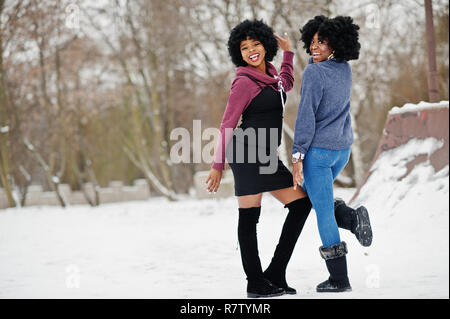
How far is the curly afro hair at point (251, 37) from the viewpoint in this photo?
3.01m

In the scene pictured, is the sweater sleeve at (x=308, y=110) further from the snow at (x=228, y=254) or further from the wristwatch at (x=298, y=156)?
the snow at (x=228, y=254)

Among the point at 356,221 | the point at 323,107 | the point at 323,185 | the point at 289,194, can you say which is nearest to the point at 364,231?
the point at 356,221

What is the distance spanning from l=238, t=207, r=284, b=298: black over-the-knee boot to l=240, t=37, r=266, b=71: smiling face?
0.88 meters

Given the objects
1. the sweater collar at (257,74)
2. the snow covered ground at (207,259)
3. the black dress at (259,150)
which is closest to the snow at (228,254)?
the snow covered ground at (207,259)

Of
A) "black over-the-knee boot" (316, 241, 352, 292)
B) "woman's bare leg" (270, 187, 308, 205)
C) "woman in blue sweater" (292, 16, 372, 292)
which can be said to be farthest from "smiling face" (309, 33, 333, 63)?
"black over-the-knee boot" (316, 241, 352, 292)

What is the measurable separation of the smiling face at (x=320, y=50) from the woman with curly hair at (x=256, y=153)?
0.85ft

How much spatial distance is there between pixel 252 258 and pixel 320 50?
1.31m

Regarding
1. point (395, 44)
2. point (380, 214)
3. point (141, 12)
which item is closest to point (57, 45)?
point (141, 12)

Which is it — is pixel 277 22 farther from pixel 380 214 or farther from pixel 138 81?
pixel 380 214

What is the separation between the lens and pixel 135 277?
3953mm

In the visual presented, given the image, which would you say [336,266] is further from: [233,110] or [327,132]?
[233,110]

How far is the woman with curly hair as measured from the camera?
2896 millimetres

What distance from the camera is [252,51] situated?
2.98m

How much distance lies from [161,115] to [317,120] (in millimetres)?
16078
